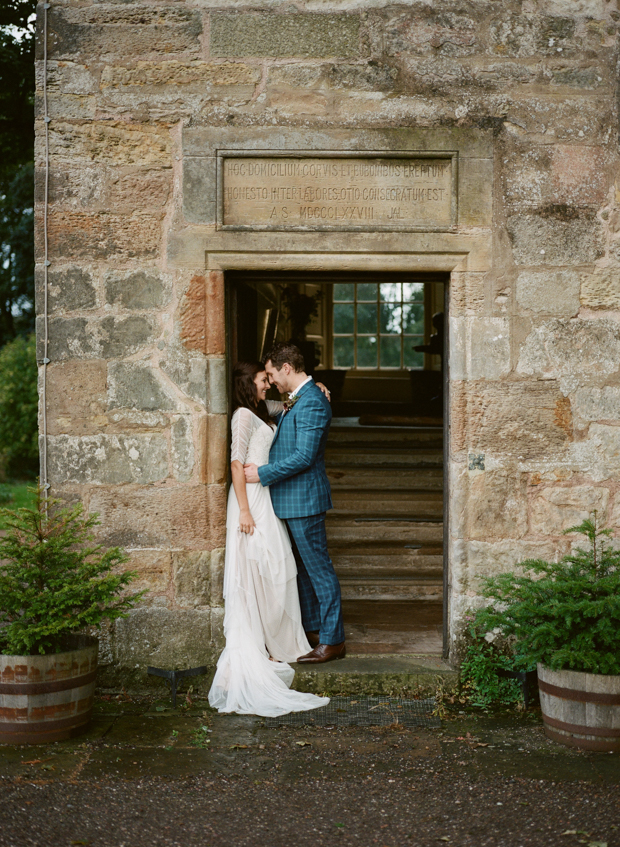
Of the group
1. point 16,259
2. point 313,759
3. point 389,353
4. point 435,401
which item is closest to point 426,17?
point 313,759

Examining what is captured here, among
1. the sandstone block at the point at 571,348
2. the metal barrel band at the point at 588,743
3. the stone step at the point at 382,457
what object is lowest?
the metal barrel band at the point at 588,743

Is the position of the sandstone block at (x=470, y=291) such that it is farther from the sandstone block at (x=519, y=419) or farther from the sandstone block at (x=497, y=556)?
the sandstone block at (x=497, y=556)

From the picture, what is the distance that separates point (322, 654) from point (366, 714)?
0.46 metres

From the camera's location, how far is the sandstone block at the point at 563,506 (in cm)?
400

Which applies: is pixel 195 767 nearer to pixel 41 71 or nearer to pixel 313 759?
pixel 313 759

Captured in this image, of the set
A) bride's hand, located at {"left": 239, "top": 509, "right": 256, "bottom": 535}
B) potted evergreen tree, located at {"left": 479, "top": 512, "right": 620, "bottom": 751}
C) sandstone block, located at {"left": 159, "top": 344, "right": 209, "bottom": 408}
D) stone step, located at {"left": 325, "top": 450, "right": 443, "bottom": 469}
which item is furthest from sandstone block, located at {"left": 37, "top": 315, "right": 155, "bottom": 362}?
stone step, located at {"left": 325, "top": 450, "right": 443, "bottom": 469}

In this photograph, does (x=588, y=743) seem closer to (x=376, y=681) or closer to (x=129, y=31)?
(x=376, y=681)

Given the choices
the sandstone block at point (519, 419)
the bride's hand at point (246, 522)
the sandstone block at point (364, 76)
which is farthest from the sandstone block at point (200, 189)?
the sandstone block at point (519, 419)

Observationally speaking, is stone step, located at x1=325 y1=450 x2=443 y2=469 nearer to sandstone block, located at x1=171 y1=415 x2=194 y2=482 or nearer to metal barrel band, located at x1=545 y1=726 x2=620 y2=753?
sandstone block, located at x1=171 y1=415 x2=194 y2=482

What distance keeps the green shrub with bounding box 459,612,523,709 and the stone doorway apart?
0.27 meters

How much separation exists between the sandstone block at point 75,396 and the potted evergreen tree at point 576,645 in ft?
7.37

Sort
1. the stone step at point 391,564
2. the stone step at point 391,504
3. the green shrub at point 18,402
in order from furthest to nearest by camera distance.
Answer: the green shrub at point 18,402 < the stone step at point 391,504 < the stone step at point 391,564

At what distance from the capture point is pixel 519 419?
3.98 metres

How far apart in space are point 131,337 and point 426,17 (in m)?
2.25
